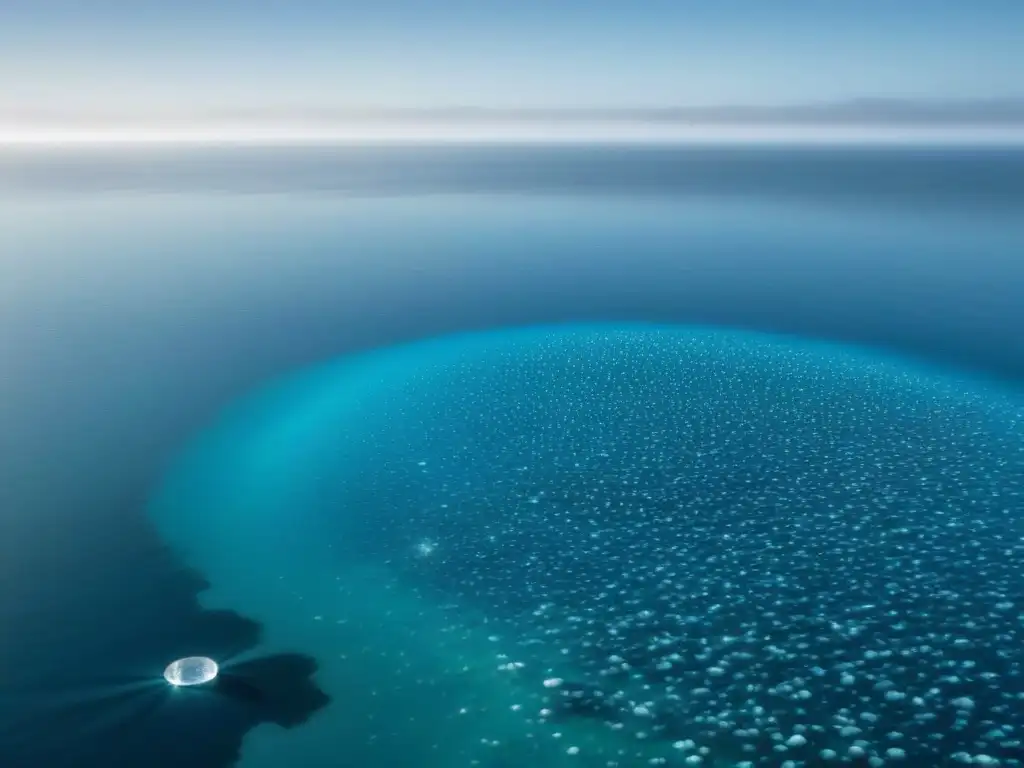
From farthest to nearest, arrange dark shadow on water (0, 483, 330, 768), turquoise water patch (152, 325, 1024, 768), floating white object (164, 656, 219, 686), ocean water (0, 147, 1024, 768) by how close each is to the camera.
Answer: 1. floating white object (164, 656, 219, 686)
2. ocean water (0, 147, 1024, 768)
3. turquoise water patch (152, 325, 1024, 768)
4. dark shadow on water (0, 483, 330, 768)

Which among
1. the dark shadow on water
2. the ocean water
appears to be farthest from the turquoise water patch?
the dark shadow on water

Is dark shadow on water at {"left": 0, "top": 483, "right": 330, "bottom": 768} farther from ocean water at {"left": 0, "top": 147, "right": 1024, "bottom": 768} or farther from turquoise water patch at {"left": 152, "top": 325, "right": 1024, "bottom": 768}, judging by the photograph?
turquoise water patch at {"left": 152, "top": 325, "right": 1024, "bottom": 768}

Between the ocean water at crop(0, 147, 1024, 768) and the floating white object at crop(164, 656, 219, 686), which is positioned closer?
the ocean water at crop(0, 147, 1024, 768)

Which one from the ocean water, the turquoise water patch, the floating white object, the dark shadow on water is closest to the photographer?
the dark shadow on water

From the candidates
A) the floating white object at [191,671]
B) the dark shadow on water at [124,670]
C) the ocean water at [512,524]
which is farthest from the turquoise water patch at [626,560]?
the floating white object at [191,671]

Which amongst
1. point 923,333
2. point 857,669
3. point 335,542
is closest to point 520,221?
point 923,333
